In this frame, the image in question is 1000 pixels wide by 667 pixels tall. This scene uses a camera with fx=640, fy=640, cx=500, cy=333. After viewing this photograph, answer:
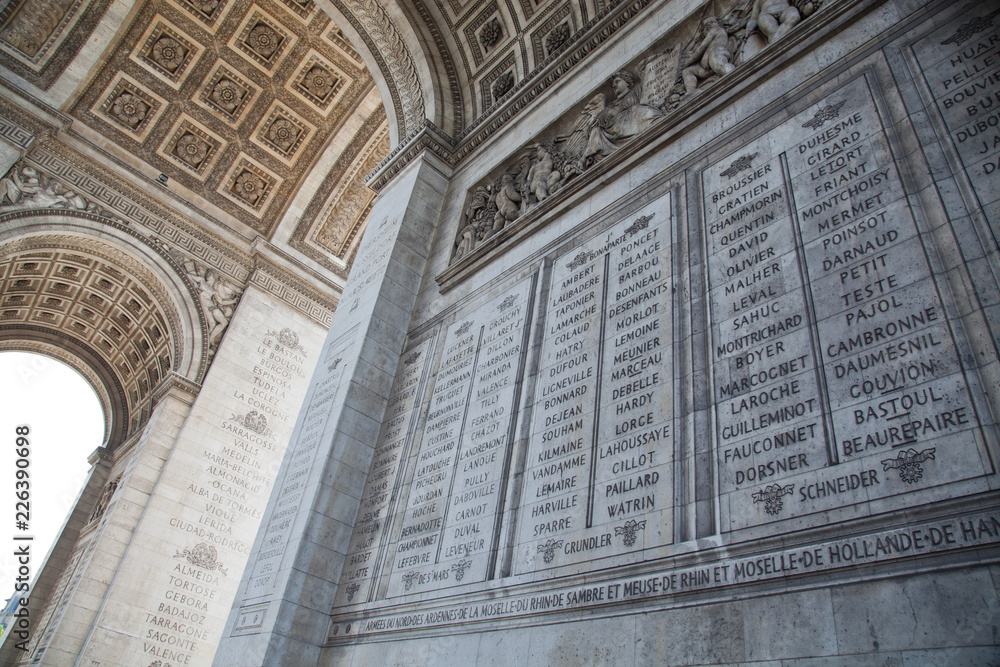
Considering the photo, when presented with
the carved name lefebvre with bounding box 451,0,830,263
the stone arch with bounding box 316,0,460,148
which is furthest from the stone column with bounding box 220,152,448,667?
the stone arch with bounding box 316,0,460,148

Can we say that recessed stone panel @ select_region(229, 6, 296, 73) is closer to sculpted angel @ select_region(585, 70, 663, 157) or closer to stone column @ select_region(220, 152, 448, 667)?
stone column @ select_region(220, 152, 448, 667)

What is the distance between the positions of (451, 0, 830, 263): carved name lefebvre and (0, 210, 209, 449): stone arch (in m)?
8.80

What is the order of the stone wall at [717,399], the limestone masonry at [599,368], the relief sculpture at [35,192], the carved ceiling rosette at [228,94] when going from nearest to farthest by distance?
1. the stone wall at [717,399]
2. the limestone masonry at [599,368]
3. the relief sculpture at [35,192]
4. the carved ceiling rosette at [228,94]

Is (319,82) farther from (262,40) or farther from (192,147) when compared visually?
(192,147)

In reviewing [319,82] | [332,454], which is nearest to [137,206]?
[319,82]

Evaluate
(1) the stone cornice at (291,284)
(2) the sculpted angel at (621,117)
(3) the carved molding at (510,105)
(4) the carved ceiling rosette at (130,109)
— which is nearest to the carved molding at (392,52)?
(3) the carved molding at (510,105)

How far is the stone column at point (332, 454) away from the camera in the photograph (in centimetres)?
626

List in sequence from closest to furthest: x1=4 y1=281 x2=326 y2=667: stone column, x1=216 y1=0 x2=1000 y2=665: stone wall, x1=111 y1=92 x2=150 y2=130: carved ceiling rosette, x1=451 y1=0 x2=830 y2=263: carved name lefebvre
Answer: x1=216 y1=0 x2=1000 y2=665: stone wall → x1=451 y1=0 x2=830 y2=263: carved name lefebvre → x1=4 y1=281 x2=326 y2=667: stone column → x1=111 y1=92 x2=150 y2=130: carved ceiling rosette

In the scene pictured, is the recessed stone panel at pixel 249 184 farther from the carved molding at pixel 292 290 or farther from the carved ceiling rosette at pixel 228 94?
the carved molding at pixel 292 290

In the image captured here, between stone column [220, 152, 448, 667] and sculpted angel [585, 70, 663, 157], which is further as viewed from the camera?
sculpted angel [585, 70, 663, 157]

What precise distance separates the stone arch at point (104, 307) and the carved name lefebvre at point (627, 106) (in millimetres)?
8796

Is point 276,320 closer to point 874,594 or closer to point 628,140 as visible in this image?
point 628,140

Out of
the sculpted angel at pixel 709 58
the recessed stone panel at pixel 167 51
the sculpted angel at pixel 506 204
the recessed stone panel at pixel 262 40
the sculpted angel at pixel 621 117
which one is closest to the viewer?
the sculpted angel at pixel 709 58

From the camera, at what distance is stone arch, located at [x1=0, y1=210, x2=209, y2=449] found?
13.9 metres
